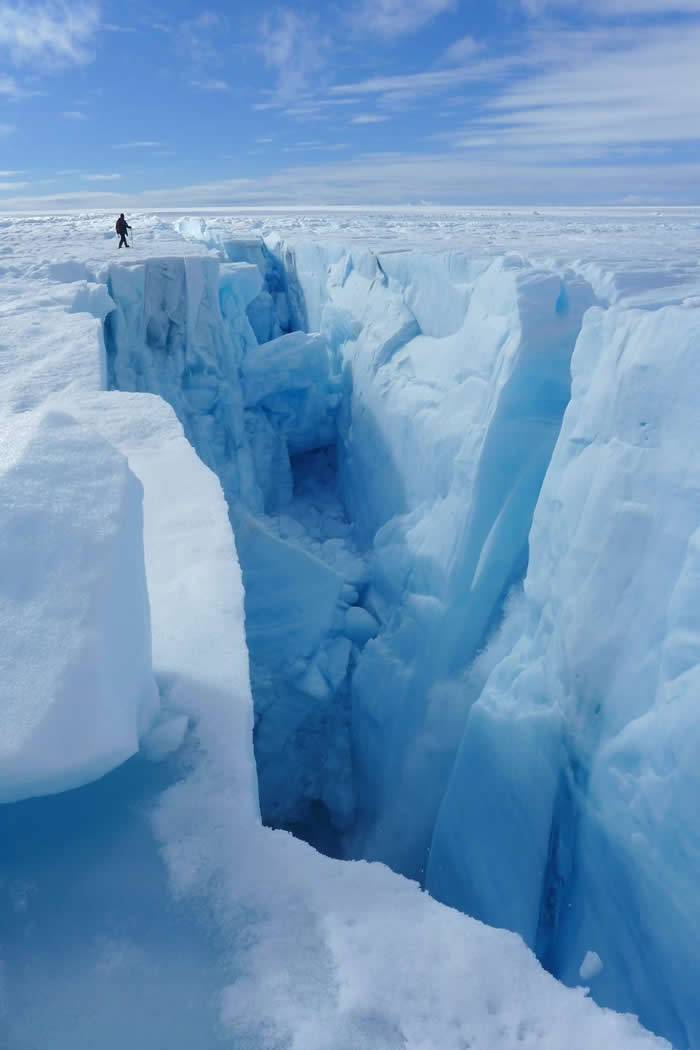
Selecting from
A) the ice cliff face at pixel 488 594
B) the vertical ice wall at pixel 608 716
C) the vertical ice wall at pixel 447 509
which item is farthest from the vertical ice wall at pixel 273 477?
the vertical ice wall at pixel 608 716

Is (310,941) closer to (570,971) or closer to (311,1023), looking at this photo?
(311,1023)

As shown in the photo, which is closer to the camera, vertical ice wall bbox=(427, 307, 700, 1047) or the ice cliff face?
vertical ice wall bbox=(427, 307, 700, 1047)

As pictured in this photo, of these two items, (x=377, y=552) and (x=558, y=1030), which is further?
(x=377, y=552)

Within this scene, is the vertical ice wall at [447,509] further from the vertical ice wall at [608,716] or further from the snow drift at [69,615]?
the snow drift at [69,615]

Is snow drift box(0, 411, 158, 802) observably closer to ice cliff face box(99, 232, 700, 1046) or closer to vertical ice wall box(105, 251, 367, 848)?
ice cliff face box(99, 232, 700, 1046)

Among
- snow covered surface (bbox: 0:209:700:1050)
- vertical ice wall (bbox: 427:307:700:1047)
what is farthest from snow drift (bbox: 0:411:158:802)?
vertical ice wall (bbox: 427:307:700:1047)

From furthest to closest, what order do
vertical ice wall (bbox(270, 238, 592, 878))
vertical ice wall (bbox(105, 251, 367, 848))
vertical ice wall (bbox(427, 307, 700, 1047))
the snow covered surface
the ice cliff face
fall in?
vertical ice wall (bbox(105, 251, 367, 848)), vertical ice wall (bbox(270, 238, 592, 878)), the ice cliff face, vertical ice wall (bbox(427, 307, 700, 1047)), the snow covered surface

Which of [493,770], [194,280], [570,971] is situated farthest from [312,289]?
[570,971]
